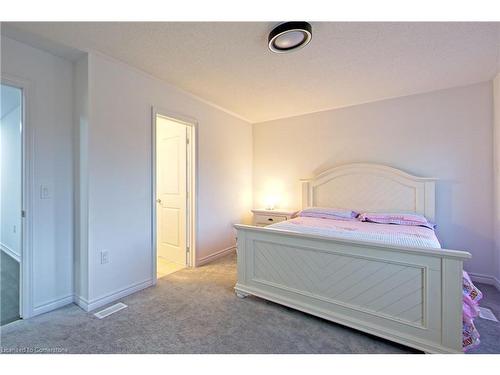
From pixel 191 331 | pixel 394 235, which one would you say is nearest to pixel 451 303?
pixel 394 235

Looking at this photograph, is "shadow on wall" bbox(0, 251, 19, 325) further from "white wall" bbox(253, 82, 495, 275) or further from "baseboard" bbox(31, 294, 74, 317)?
"white wall" bbox(253, 82, 495, 275)

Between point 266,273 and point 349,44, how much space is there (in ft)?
6.97

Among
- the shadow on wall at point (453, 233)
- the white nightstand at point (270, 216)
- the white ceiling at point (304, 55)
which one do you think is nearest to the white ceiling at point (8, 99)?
the white ceiling at point (304, 55)

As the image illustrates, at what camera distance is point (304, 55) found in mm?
2037

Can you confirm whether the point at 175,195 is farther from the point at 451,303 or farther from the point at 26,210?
the point at 451,303

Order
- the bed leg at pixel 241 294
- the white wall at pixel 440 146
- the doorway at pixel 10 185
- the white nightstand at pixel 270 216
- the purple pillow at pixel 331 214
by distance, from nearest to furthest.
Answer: the bed leg at pixel 241 294 < the white wall at pixel 440 146 < the doorway at pixel 10 185 < the purple pillow at pixel 331 214 < the white nightstand at pixel 270 216

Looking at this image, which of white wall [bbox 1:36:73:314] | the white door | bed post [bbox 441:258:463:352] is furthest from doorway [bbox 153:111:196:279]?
bed post [bbox 441:258:463:352]

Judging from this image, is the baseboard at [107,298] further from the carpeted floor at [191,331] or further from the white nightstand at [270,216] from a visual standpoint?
the white nightstand at [270,216]

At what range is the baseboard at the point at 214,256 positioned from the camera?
3164mm

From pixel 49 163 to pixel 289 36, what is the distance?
2.31 m

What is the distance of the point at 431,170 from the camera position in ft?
9.37

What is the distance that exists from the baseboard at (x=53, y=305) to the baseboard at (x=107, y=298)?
51 millimetres
